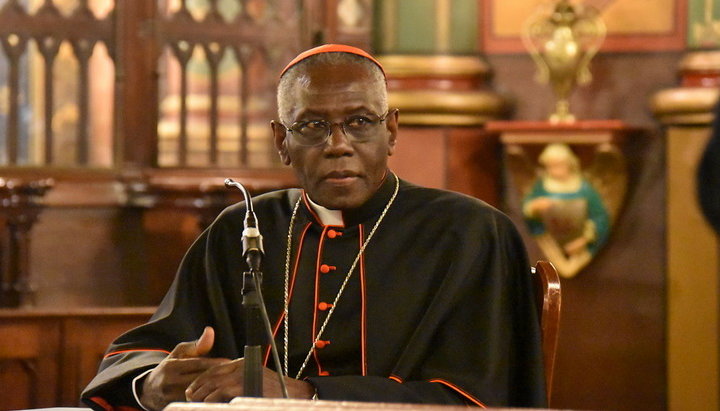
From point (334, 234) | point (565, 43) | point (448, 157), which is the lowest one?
point (334, 234)

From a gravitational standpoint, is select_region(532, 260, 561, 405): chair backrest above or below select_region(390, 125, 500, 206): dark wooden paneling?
below

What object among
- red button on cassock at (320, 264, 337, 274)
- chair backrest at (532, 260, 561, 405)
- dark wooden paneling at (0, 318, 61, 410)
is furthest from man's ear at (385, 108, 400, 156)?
dark wooden paneling at (0, 318, 61, 410)

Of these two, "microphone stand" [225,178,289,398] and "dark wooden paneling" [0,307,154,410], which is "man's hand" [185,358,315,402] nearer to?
"microphone stand" [225,178,289,398]

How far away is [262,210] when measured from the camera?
3.34m

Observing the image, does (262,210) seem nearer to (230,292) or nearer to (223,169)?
(230,292)

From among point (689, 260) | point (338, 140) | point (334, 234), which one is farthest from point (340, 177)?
point (689, 260)

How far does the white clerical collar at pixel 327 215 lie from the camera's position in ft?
10.7

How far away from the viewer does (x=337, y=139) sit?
2.99 m

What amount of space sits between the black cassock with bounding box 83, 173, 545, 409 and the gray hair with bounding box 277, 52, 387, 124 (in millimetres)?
316

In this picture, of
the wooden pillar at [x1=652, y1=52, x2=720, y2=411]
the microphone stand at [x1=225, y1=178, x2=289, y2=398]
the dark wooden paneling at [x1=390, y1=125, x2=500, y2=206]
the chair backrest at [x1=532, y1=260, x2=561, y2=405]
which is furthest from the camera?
the dark wooden paneling at [x1=390, y1=125, x2=500, y2=206]

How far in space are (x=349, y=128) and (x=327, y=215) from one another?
0.34 meters

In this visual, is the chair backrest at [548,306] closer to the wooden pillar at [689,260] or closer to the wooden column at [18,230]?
the wooden pillar at [689,260]

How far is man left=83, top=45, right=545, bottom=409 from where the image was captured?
2908 mm

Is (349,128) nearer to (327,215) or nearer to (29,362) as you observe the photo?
(327,215)
